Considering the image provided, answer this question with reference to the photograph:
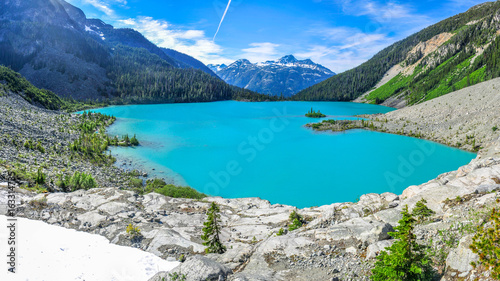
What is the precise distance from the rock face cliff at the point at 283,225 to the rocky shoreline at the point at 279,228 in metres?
0.03

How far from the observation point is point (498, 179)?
1073 cm

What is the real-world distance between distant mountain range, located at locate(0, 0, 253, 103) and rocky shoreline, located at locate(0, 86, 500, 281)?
13843 cm

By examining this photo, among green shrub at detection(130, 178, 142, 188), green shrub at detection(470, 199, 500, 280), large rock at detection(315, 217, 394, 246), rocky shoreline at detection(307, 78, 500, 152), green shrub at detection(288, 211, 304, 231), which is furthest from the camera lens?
rocky shoreline at detection(307, 78, 500, 152)

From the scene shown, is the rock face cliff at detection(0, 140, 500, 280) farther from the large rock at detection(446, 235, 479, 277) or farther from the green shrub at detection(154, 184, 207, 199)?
the green shrub at detection(154, 184, 207, 199)

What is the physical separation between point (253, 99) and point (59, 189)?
522ft

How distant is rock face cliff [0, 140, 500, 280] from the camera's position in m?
7.35

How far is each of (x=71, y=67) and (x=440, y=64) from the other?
697 feet

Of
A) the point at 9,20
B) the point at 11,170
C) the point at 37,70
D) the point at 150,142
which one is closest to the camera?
the point at 11,170

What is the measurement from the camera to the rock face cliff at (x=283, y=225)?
735 cm

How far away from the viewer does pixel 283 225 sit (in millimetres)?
13766

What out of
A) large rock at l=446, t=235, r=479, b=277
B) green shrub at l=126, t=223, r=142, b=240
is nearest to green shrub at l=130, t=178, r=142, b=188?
green shrub at l=126, t=223, r=142, b=240

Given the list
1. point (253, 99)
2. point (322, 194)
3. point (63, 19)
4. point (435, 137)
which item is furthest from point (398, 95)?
point (63, 19)

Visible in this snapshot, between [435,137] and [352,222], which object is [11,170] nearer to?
[352,222]

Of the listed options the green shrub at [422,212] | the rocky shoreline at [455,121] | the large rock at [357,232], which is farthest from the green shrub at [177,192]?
the rocky shoreline at [455,121]
